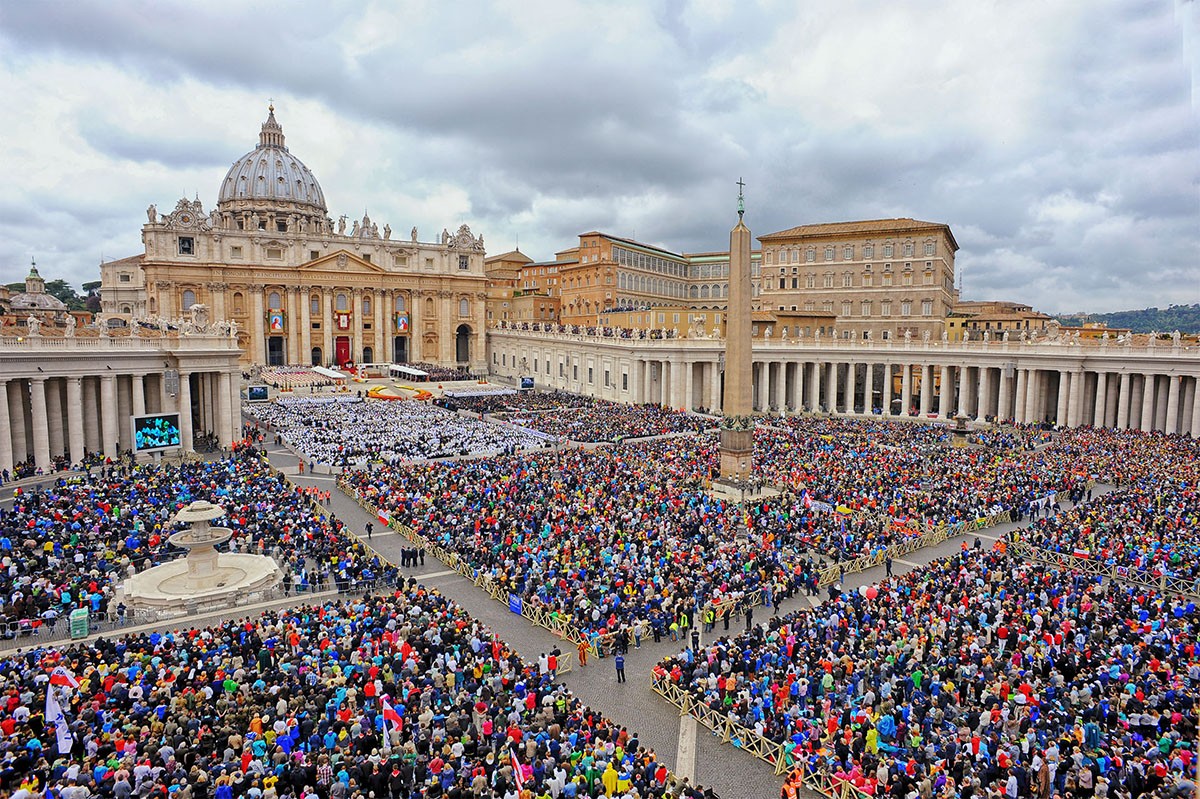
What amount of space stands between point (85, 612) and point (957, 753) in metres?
19.3

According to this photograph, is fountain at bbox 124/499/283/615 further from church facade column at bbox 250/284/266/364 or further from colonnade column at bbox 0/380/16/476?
church facade column at bbox 250/284/266/364

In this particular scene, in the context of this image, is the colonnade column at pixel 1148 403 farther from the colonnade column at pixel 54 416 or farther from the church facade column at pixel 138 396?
the colonnade column at pixel 54 416

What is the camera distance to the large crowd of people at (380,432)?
4106cm

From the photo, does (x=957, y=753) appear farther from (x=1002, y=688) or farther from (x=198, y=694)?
(x=198, y=694)

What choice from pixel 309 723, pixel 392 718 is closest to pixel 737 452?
pixel 392 718

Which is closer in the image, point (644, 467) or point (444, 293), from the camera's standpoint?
point (644, 467)

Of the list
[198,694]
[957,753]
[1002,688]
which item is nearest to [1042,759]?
[957,753]

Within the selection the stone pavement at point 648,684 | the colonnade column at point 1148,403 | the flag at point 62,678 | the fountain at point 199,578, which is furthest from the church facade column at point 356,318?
the flag at point 62,678

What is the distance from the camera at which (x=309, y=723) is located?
12.5 metres

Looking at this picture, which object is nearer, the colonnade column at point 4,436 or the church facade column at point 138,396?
the colonnade column at point 4,436

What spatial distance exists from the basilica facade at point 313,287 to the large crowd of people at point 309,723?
80.5 meters

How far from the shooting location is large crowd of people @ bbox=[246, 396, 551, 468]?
41062mm

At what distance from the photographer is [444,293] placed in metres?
102

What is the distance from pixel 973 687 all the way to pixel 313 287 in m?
93.1
